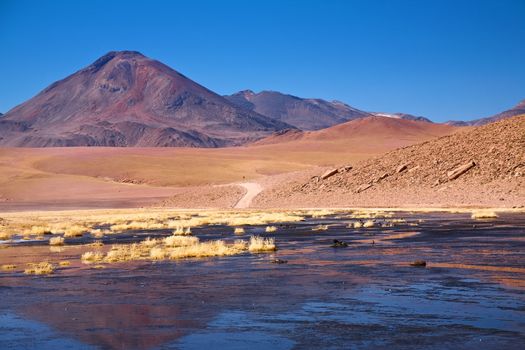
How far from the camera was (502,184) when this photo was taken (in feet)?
217

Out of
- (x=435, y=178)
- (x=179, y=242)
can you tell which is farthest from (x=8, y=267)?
(x=435, y=178)

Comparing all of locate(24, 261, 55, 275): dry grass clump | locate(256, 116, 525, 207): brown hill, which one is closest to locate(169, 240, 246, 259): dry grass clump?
locate(24, 261, 55, 275): dry grass clump

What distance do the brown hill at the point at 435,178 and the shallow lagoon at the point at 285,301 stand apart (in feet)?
128

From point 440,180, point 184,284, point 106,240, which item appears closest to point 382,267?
point 184,284

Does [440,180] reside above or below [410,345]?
above

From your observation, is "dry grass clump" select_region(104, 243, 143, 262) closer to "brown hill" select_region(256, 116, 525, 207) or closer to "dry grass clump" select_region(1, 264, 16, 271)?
"dry grass clump" select_region(1, 264, 16, 271)

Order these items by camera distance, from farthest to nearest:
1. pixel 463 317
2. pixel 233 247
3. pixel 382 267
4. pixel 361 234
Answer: pixel 361 234
pixel 233 247
pixel 382 267
pixel 463 317

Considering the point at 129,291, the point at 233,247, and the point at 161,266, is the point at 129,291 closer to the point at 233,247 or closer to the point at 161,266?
the point at 161,266

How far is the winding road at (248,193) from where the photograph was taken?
8028 cm

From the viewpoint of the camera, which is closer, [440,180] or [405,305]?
[405,305]

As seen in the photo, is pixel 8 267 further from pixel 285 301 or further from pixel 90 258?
pixel 285 301

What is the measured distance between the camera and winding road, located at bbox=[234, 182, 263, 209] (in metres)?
80.3

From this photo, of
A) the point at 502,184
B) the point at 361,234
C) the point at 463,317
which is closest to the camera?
the point at 463,317

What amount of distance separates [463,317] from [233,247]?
51.8 ft
